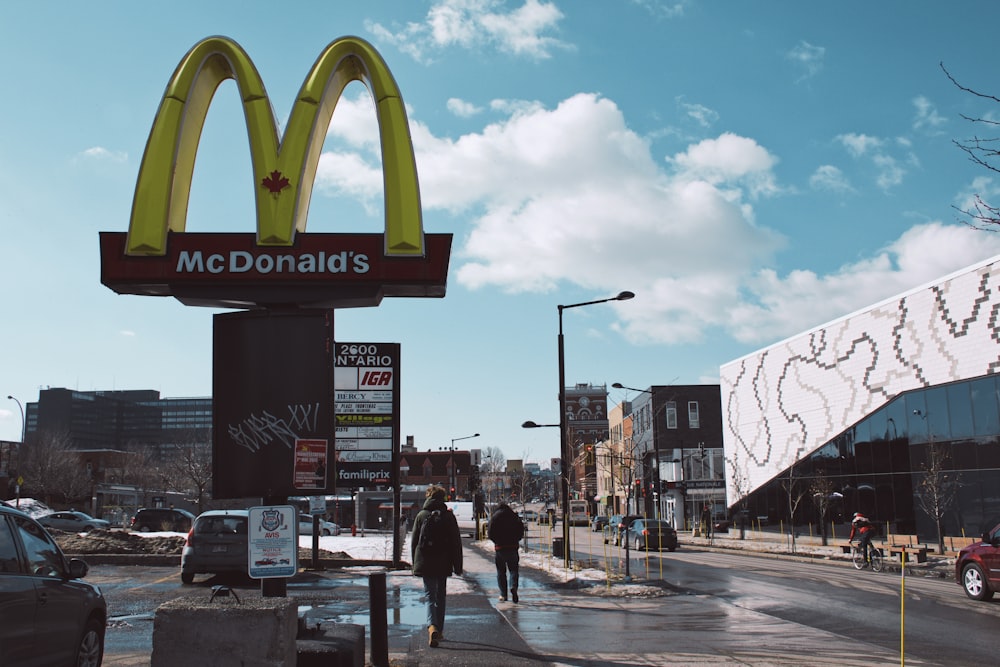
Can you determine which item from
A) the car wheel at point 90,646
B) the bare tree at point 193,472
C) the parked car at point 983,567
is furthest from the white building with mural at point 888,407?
the bare tree at point 193,472

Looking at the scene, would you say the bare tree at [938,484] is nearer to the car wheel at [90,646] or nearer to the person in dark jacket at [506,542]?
the person in dark jacket at [506,542]

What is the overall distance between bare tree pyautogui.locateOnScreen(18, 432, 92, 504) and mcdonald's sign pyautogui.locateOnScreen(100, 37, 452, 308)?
7262 cm

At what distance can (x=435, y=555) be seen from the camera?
10.3 meters

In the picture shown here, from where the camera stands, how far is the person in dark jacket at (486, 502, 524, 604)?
14.4 m

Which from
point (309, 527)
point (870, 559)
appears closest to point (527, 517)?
point (309, 527)

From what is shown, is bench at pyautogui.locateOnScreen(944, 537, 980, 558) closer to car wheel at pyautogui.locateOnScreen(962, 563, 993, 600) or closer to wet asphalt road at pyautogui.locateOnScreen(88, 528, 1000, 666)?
wet asphalt road at pyautogui.locateOnScreen(88, 528, 1000, 666)

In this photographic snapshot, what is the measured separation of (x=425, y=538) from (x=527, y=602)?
180 inches

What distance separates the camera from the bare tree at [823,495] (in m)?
42.1

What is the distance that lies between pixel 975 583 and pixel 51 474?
7406cm

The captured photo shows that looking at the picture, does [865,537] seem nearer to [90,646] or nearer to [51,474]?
[90,646]

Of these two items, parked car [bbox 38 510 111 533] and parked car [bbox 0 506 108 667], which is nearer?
parked car [bbox 0 506 108 667]

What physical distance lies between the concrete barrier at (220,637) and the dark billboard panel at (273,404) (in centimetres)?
222

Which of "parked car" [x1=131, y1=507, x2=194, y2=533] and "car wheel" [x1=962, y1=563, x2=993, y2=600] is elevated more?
"car wheel" [x1=962, y1=563, x2=993, y2=600]

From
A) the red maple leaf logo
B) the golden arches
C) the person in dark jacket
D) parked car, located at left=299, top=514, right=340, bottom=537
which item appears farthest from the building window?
the red maple leaf logo
